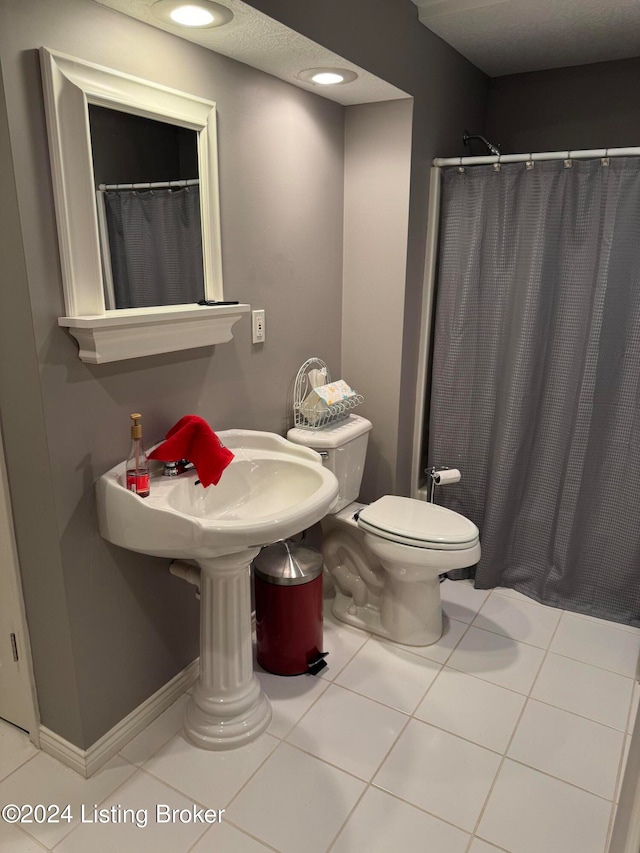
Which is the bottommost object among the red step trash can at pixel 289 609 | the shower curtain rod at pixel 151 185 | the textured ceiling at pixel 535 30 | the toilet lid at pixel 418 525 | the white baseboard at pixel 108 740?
the white baseboard at pixel 108 740

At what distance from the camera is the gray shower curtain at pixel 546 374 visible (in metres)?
2.31

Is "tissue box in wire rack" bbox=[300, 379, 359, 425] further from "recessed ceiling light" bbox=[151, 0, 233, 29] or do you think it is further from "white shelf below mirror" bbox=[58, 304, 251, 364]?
"recessed ceiling light" bbox=[151, 0, 233, 29]

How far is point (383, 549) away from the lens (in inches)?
89.4

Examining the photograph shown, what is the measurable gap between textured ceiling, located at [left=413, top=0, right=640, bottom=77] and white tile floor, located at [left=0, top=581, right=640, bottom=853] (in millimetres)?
2268

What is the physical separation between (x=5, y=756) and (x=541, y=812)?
154 centimetres

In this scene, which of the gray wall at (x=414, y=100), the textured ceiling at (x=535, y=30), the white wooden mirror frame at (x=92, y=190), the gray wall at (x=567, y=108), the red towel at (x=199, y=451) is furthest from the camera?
the gray wall at (x=567, y=108)

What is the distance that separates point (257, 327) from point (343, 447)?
1.82 feet

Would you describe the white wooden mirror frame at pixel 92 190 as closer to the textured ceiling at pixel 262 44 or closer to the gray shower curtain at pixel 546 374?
the textured ceiling at pixel 262 44

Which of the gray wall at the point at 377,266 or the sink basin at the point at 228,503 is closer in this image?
the sink basin at the point at 228,503

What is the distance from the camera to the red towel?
170 centimetres

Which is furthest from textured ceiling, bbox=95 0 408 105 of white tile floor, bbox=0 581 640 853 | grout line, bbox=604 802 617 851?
grout line, bbox=604 802 617 851

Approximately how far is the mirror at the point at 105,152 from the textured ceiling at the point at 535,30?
3.41ft

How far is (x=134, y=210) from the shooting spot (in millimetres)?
1667

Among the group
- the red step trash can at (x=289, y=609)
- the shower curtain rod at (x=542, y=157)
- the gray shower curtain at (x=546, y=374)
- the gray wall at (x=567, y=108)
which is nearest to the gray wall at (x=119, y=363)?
the red step trash can at (x=289, y=609)
